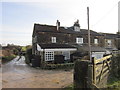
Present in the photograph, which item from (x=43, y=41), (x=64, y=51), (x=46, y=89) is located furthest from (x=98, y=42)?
(x=46, y=89)

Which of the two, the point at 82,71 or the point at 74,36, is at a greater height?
the point at 74,36

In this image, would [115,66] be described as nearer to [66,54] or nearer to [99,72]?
[99,72]

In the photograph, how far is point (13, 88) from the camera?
8.84m

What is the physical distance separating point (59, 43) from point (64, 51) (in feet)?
11.1

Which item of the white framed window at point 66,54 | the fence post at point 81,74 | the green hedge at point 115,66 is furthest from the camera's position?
the white framed window at point 66,54

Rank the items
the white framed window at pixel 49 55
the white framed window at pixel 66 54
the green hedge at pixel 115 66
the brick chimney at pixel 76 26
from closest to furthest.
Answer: the green hedge at pixel 115 66, the white framed window at pixel 49 55, the white framed window at pixel 66 54, the brick chimney at pixel 76 26

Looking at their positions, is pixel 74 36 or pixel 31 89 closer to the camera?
pixel 31 89

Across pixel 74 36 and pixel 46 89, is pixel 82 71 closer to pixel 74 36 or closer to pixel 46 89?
pixel 46 89

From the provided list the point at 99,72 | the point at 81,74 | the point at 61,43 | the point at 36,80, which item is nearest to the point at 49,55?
the point at 61,43

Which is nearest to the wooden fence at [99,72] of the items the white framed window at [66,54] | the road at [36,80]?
the road at [36,80]

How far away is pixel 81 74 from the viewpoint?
6.39 metres

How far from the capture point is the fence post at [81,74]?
6230 millimetres

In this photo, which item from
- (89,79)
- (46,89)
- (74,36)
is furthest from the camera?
(74,36)

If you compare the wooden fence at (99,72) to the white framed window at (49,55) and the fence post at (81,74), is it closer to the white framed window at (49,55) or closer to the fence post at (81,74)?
the fence post at (81,74)
